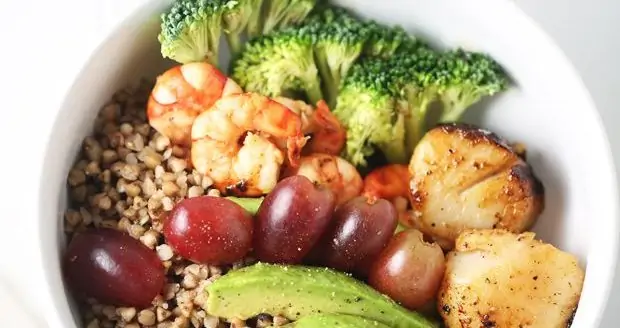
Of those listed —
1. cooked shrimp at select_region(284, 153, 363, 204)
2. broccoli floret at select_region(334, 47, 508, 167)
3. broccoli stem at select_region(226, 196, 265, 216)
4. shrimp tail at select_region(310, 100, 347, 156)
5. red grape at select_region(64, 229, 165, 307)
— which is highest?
broccoli floret at select_region(334, 47, 508, 167)

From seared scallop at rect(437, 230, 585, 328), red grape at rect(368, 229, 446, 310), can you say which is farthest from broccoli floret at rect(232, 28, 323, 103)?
seared scallop at rect(437, 230, 585, 328)

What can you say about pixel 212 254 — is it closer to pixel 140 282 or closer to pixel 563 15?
pixel 140 282

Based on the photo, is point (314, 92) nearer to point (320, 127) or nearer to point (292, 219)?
point (320, 127)

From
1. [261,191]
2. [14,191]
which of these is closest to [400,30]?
[261,191]

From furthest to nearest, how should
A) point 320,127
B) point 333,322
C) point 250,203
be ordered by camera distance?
point 320,127, point 250,203, point 333,322

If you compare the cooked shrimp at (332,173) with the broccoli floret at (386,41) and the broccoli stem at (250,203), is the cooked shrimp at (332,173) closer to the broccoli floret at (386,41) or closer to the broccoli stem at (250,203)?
the broccoli stem at (250,203)

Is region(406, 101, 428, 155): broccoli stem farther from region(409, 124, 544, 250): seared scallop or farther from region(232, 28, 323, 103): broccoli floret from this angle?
region(232, 28, 323, 103): broccoli floret

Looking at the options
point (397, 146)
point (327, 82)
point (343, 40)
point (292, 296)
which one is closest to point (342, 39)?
point (343, 40)
